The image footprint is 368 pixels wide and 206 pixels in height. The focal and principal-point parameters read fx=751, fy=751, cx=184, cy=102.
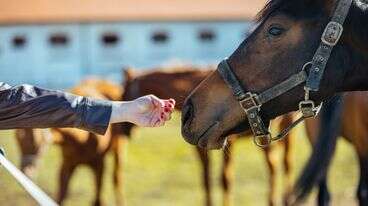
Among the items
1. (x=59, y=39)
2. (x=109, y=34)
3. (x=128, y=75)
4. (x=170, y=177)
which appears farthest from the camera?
(x=59, y=39)

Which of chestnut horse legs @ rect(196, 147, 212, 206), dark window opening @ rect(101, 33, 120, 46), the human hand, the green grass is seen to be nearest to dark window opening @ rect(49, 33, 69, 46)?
dark window opening @ rect(101, 33, 120, 46)

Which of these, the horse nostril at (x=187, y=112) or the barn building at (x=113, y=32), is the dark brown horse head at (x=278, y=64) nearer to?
the horse nostril at (x=187, y=112)

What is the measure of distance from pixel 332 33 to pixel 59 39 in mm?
37609

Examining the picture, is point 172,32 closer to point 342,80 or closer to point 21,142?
point 21,142

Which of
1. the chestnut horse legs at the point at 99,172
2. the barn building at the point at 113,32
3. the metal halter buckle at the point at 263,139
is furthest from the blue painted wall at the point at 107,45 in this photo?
the metal halter buckle at the point at 263,139

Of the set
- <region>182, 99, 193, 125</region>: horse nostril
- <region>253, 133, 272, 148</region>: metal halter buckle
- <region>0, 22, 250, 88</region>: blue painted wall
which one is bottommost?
<region>253, 133, 272, 148</region>: metal halter buckle

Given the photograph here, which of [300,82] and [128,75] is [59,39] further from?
[300,82]

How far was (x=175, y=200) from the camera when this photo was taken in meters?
8.93

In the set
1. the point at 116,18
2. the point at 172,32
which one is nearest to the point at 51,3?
the point at 116,18

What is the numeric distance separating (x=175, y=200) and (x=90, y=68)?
3018cm

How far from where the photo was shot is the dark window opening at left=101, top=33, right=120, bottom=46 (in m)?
39.6

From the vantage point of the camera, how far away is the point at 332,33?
3129mm

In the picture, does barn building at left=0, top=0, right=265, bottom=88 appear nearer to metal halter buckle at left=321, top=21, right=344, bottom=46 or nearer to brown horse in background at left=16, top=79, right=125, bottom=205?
brown horse in background at left=16, top=79, right=125, bottom=205

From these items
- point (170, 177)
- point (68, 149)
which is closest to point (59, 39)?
point (170, 177)
